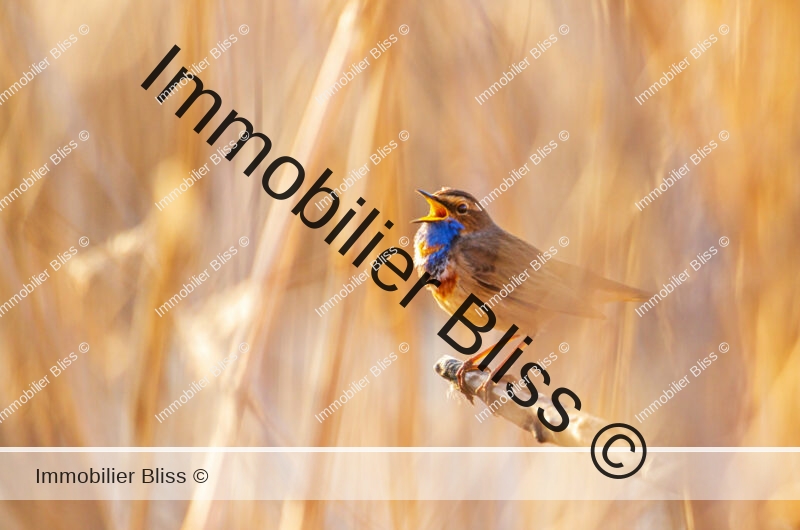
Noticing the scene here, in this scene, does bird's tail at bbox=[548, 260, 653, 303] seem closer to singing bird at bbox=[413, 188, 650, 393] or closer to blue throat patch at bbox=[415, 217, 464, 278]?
singing bird at bbox=[413, 188, 650, 393]

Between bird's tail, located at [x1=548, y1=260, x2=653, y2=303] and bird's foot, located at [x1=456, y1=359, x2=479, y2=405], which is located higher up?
bird's tail, located at [x1=548, y1=260, x2=653, y2=303]

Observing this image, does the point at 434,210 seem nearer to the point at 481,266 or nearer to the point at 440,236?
the point at 440,236

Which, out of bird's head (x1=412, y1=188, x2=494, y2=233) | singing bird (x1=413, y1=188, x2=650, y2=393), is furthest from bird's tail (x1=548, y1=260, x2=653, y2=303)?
bird's head (x1=412, y1=188, x2=494, y2=233)

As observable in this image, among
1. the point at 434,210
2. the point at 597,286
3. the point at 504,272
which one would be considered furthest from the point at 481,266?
the point at 597,286

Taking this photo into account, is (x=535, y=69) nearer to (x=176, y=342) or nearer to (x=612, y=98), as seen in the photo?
(x=612, y=98)

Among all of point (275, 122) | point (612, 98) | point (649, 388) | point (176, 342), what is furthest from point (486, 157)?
point (176, 342)

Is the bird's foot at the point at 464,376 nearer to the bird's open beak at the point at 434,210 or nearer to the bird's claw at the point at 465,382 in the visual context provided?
the bird's claw at the point at 465,382

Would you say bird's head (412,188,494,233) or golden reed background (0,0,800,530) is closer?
golden reed background (0,0,800,530)

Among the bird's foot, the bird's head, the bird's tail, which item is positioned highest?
the bird's tail
